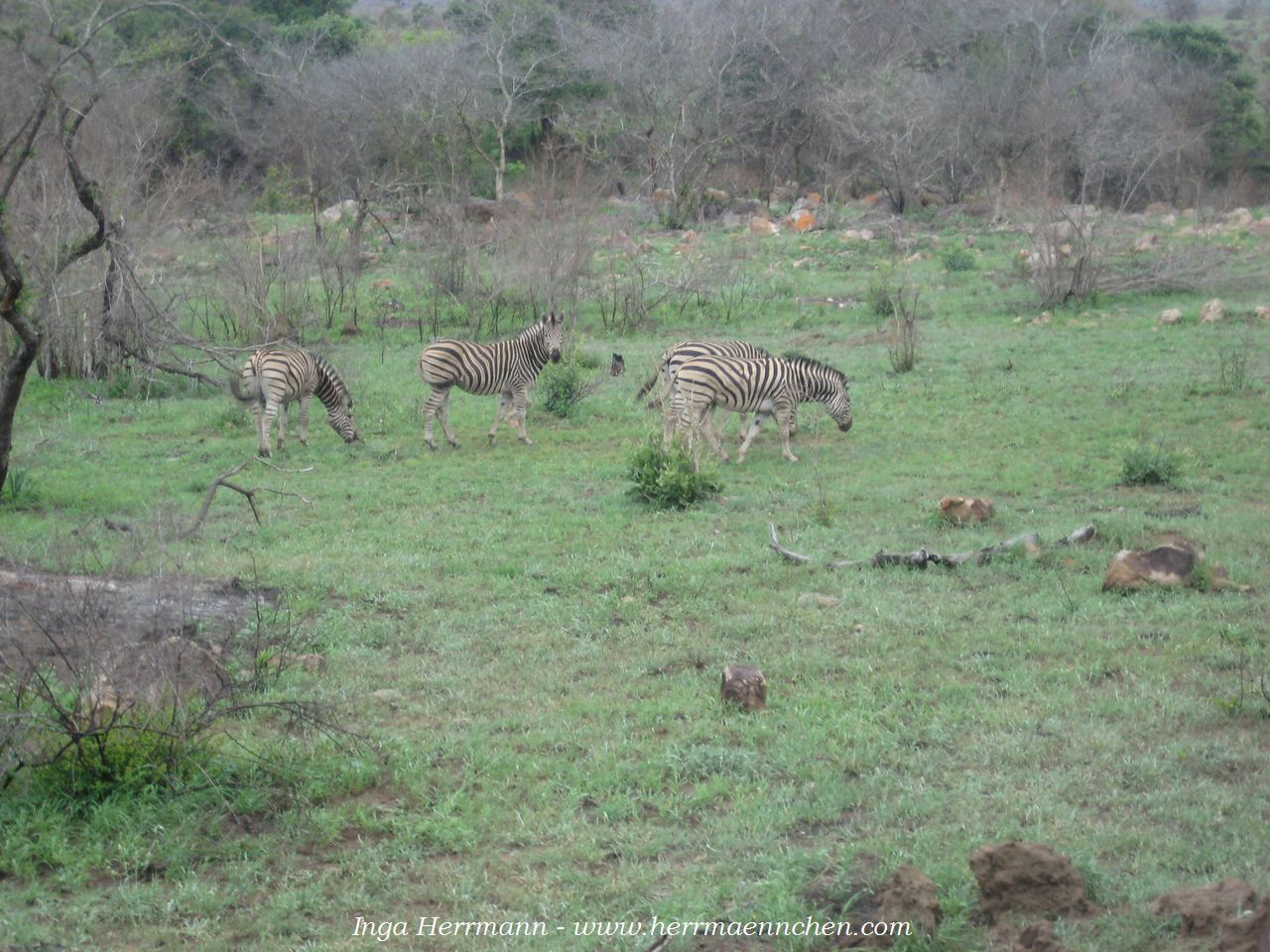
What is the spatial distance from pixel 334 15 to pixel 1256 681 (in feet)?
138

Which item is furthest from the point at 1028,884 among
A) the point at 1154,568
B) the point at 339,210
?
the point at 339,210

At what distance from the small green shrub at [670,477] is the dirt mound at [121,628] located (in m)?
3.64

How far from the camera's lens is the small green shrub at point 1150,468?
10773 millimetres

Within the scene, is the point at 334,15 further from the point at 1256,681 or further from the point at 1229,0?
the point at 1229,0

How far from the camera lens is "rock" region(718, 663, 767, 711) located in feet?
20.1

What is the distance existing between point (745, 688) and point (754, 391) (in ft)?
22.7

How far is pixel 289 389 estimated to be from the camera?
536 inches

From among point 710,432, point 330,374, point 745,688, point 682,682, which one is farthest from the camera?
point 330,374

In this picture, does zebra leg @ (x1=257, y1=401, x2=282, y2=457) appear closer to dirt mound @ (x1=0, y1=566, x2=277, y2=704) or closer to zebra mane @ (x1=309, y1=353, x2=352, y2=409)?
zebra mane @ (x1=309, y1=353, x2=352, y2=409)

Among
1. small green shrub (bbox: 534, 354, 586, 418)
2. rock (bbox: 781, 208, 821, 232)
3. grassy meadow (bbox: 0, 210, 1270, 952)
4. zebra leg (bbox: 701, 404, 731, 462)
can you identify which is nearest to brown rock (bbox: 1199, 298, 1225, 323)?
grassy meadow (bbox: 0, 210, 1270, 952)

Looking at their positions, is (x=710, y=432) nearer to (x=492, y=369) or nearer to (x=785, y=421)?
(x=785, y=421)

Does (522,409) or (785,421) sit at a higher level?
(785,421)

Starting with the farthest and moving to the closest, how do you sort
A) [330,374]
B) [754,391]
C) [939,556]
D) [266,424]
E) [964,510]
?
[330,374]
[266,424]
[754,391]
[964,510]
[939,556]

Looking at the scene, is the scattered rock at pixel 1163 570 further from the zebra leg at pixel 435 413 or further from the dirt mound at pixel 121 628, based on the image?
the zebra leg at pixel 435 413
